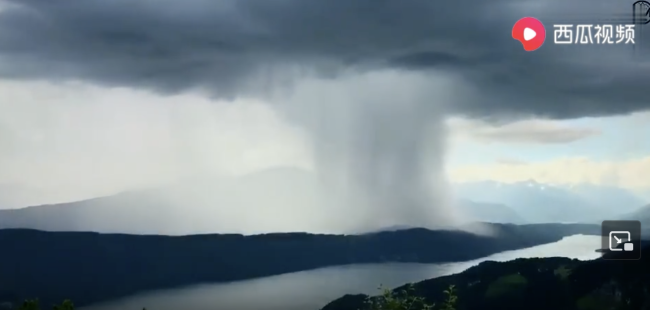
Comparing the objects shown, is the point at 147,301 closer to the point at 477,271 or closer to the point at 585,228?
the point at 477,271
